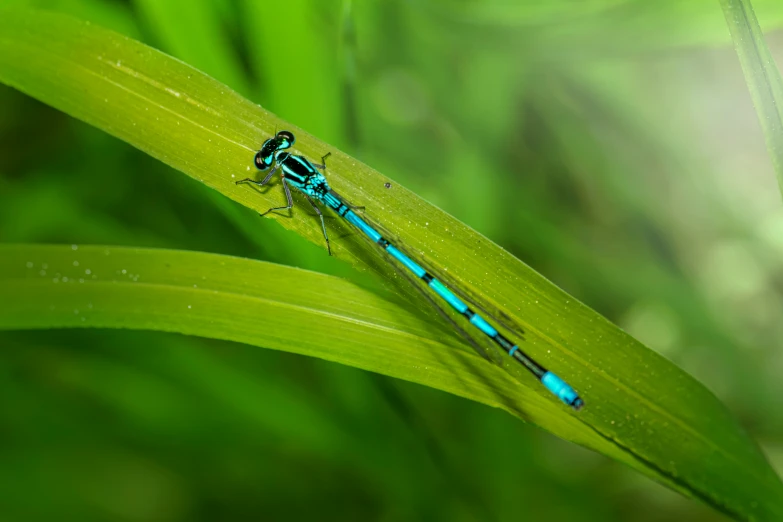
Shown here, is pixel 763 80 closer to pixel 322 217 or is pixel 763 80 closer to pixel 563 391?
pixel 563 391

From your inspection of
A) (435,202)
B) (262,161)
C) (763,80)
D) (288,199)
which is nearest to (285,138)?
(262,161)

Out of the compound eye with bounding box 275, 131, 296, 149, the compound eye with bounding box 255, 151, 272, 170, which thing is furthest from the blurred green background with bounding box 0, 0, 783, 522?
the compound eye with bounding box 275, 131, 296, 149

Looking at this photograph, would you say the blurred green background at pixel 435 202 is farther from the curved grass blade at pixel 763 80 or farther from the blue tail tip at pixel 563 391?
the blue tail tip at pixel 563 391

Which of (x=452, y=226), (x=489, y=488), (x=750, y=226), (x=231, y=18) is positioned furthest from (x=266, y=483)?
(x=750, y=226)

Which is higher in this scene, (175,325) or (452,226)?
(452,226)

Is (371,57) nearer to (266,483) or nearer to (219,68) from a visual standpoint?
(219,68)

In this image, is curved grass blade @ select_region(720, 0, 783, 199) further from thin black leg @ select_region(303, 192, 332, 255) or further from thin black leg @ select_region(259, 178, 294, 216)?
thin black leg @ select_region(259, 178, 294, 216)
